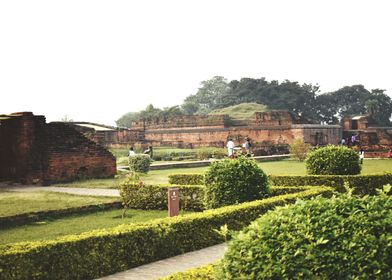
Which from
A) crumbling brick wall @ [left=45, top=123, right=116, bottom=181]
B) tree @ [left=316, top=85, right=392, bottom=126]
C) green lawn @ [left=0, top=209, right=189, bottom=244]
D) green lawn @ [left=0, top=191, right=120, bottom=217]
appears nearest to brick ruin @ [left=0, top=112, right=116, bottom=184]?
crumbling brick wall @ [left=45, top=123, right=116, bottom=181]

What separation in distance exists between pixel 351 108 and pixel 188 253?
A: 188 ft

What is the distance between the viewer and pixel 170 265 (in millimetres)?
5949

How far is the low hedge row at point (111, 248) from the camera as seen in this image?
5.17m

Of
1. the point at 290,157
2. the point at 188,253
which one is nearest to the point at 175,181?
the point at 188,253

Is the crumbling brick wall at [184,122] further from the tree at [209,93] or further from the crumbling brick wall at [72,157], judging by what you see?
the tree at [209,93]

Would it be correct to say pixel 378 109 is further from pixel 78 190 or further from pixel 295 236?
pixel 295 236

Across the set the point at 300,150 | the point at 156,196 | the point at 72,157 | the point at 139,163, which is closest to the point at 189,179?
the point at 156,196

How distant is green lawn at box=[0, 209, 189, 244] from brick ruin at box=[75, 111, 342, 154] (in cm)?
2162

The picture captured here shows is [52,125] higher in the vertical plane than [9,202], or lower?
higher

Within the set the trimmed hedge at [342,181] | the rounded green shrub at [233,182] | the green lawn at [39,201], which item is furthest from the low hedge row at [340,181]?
the green lawn at [39,201]

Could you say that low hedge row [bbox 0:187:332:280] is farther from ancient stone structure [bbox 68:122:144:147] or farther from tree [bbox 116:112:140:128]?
tree [bbox 116:112:140:128]

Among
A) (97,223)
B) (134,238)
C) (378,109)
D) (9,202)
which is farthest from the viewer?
(378,109)

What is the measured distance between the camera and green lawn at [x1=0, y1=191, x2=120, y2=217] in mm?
9789

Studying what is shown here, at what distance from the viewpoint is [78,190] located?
517 inches
